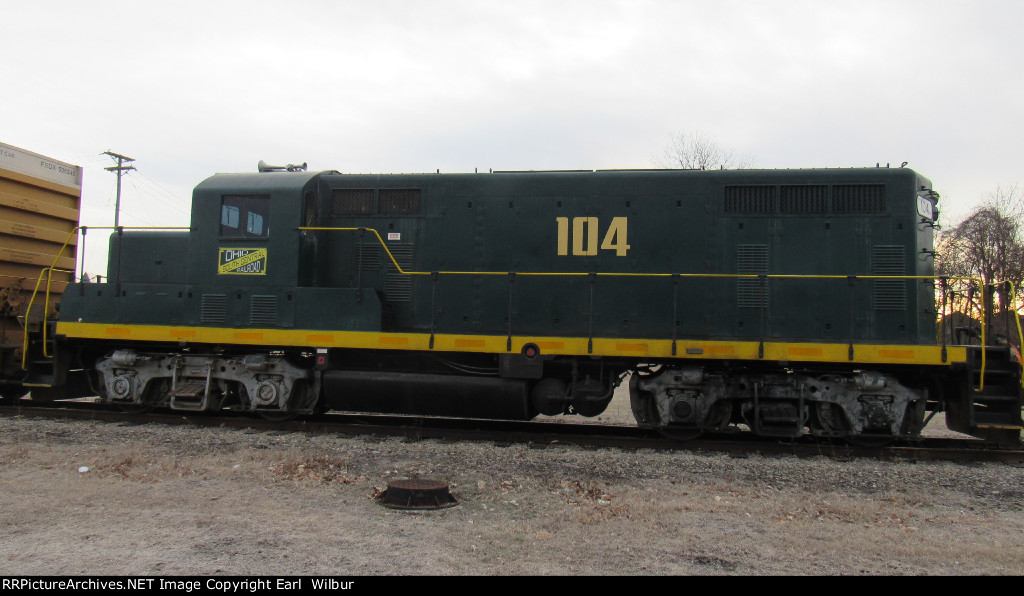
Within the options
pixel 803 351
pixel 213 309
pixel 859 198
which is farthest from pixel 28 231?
pixel 859 198

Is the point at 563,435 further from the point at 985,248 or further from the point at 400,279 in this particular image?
the point at 985,248

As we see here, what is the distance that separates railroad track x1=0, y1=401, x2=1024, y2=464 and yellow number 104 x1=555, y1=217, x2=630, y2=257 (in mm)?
2491

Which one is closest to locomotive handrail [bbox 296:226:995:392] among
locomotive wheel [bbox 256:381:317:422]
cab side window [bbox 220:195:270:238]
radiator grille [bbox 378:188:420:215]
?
radiator grille [bbox 378:188:420:215]

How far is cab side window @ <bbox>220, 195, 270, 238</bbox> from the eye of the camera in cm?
902

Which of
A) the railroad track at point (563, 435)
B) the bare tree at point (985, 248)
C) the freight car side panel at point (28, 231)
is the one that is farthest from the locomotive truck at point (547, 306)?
the bare tree at point (985, 248)

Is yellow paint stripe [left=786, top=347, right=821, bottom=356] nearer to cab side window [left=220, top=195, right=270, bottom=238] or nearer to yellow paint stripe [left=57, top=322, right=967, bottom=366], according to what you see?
yellow paint stripe [left=57, top=322, right=967, bottom=366]

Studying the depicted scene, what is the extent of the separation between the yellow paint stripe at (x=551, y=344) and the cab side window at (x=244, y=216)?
54.9 inches

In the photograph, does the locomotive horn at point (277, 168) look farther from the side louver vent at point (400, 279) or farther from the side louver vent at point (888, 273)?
the side louver vent at point (888, 273)

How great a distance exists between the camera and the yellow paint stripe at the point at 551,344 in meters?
7.61

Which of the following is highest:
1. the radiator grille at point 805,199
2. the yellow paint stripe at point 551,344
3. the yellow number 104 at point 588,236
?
the radiator grille at point 805,199

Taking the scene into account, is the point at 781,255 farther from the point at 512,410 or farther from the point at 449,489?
the point at 449,489

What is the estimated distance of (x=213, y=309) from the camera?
9.02m
